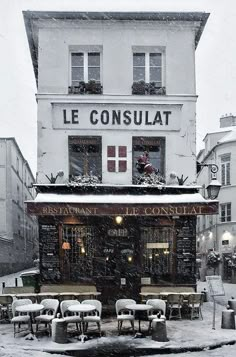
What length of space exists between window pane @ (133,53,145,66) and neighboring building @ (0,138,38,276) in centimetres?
1901

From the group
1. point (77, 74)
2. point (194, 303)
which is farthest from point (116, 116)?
point (194, 303)

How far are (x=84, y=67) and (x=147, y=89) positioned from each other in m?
2.35

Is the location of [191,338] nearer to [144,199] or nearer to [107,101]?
[144,199]

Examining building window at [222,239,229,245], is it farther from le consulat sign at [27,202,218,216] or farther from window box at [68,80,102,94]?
window box at [68,80,102,94]

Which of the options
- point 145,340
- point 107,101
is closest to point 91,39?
point 107,101

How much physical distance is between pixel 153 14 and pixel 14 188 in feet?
81.6

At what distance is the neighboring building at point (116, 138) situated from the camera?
52.4 feet

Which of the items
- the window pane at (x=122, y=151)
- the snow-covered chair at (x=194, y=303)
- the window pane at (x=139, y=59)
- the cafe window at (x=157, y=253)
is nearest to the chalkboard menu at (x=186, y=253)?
the cafe window at (x=157, y=253)

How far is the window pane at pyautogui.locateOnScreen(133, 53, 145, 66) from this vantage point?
667 inches

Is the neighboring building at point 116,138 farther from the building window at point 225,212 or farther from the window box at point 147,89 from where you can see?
the building window at point 225,212

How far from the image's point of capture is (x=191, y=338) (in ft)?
38.0

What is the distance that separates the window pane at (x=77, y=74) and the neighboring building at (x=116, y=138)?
0.04 meters

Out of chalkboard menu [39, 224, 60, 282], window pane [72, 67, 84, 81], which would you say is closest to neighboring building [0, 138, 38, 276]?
chalkboard menu [39, 224, 60, 282]

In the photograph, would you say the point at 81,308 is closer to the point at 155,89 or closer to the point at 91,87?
the point at 91,87
